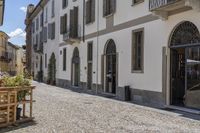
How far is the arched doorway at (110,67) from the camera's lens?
21.3m

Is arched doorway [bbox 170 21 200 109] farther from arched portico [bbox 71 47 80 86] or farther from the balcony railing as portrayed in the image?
arched portico [bbox 71 47 80 86]

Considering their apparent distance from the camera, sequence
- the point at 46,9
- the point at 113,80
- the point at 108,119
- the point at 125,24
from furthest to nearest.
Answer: the point at 46,9 < the point at 113,80 < the point at 125,24 < the point at 108,119

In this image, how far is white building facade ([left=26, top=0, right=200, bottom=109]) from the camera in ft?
47.0

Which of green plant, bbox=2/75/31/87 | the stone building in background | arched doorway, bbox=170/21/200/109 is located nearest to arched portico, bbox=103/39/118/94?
arched doorway, bbox=170/21/200/109

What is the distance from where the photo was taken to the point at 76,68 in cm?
2922

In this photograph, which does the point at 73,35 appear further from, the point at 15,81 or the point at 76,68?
the point at 15,81

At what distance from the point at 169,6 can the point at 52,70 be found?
24832 millimetres

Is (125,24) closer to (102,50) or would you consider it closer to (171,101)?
(102,50)

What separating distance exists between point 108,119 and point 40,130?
271 cm

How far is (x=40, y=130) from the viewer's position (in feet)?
30.6

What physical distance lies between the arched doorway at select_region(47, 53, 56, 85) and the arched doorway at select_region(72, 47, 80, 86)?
6677mm

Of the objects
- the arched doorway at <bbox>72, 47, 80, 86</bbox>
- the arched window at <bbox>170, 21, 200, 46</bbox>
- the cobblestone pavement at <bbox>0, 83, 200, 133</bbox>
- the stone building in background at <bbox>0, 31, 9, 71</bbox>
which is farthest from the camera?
the stone building in background at <bbox>0, 31, 9, 71</bbox>

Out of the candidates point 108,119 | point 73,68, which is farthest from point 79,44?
point 108,119

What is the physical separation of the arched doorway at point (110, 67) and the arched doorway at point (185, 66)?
5910 mm
